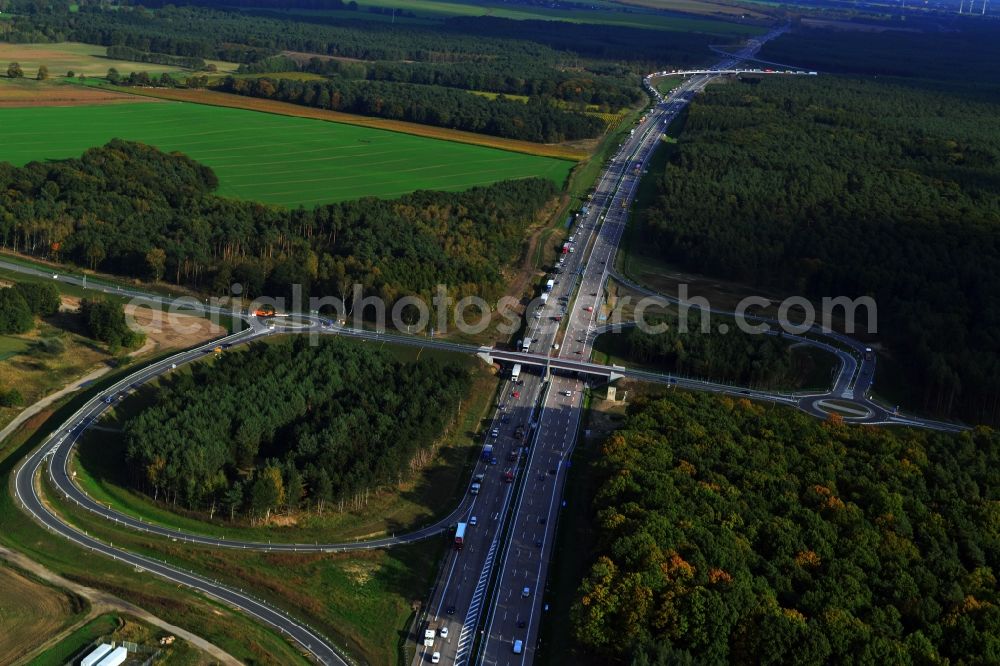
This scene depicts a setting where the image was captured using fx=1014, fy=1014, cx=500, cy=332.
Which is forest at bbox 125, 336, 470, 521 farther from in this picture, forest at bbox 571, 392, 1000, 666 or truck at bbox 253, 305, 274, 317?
forest at bbox 571, 392, 1000, 666

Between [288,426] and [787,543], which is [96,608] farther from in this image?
[787,543]

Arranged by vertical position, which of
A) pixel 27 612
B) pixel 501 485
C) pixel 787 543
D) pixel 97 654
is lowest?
pixel 27 612

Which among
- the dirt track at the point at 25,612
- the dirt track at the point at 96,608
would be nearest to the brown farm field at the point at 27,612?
the dirt track at the point at 25,612

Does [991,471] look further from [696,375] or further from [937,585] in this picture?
[696,375]

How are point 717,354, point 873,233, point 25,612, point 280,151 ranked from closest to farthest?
1. point 25,612
2. point 717,354
3. point 873,233
4. point 280,151

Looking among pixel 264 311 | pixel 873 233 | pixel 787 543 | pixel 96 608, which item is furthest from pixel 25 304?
pixel 873 233

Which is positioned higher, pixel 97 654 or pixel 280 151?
pixel 280 151

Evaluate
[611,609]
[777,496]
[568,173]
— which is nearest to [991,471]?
[777,496]

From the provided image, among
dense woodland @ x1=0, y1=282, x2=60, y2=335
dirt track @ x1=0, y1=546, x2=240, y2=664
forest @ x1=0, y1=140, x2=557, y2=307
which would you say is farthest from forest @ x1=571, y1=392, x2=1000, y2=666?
dense woodland @ x1=0, y1=282, x2=60, y2=335
